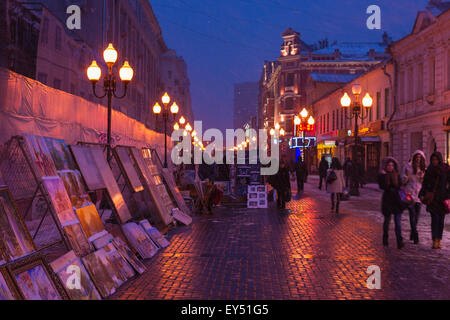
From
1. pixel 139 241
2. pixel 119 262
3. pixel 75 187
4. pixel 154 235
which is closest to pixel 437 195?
pixel 154 235

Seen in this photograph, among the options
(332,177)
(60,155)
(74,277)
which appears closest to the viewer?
(74,277)

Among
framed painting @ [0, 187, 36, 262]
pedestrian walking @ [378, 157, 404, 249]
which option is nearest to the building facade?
pedestrian walking @ [378, 157, 404, 249]

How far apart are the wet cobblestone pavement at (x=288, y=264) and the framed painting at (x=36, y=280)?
100cm

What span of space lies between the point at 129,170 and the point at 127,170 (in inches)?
6.2

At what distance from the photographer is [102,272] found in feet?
21.5

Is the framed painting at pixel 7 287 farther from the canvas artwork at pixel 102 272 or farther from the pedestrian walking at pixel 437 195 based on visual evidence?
the pedestrian walking at pixel 437 195

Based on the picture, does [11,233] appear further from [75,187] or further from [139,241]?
[139,241]

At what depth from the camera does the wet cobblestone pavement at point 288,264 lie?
6.48 metres

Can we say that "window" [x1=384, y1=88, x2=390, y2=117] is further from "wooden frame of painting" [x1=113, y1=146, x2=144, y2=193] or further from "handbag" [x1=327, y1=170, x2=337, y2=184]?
"wooden frame of painting" [x1=113, y1=146, x2=144, y2=193]

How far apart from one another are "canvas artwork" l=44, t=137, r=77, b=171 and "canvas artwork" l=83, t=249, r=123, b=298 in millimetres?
1705

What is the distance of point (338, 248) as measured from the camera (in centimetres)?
979
